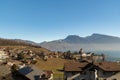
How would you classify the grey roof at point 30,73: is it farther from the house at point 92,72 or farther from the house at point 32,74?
the house at point 92,72

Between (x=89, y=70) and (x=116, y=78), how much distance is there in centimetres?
779

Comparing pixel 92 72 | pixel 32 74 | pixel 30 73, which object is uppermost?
pixel 92 72

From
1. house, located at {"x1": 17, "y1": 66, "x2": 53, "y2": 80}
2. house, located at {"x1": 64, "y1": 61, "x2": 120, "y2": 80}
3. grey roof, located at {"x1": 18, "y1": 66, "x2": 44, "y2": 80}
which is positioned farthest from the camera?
grey roof, located at {"x1": 18, "y1": 66, "x2": 44, "y2": 80}

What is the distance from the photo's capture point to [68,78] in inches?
2813

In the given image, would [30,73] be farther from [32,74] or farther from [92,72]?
[92,72]

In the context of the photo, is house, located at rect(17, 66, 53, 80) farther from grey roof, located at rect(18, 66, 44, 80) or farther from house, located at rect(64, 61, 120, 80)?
house, located at rect(64, 61, 120, 80)

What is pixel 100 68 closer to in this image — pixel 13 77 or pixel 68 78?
pixel 68 78

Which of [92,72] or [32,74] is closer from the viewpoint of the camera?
[92,72]

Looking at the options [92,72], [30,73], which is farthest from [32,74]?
[92,72]

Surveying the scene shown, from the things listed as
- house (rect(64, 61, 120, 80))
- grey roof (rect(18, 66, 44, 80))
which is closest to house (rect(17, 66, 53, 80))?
grey roof (rect(18, 66, 44, 80))

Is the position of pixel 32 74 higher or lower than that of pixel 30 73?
lower

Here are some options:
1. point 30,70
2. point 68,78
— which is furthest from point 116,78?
point 30,70

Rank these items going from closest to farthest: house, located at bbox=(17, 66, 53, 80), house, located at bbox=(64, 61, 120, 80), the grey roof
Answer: house, located at bbox=(64, 61, 120, 80) < house, located at bbox=(17, 66, 53, 80) < the grey roof

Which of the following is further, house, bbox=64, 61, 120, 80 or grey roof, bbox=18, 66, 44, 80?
grey roof, bbox=18, 66, 44, 80
